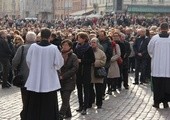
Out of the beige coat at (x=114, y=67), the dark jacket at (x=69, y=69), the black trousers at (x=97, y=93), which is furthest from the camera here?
the beige coat at (x=114, y=67)

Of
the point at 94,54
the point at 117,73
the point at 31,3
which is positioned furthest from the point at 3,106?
the point at 31,3

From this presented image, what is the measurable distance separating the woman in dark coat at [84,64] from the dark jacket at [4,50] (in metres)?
5.19

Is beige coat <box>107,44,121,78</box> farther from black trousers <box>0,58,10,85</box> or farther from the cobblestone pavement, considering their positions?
black trousers <box>0,58,10,85</box>

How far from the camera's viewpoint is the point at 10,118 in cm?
1118

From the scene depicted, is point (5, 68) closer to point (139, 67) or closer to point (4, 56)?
point (4, 56)

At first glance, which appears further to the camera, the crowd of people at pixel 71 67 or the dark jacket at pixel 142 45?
the dark jacket at pixel 142 45

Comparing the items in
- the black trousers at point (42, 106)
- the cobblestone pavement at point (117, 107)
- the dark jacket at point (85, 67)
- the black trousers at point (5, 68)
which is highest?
the dark jacket at point (85, 67)

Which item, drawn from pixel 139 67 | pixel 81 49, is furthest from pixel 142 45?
pixel 81 49

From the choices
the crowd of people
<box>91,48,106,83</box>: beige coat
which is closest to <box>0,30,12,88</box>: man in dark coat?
the crowd of people

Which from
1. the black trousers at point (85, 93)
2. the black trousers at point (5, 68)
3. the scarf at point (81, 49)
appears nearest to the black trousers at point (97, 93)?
the black trousers at point (85, 93)

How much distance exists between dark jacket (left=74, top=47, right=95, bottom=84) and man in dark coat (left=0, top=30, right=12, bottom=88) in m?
5.34

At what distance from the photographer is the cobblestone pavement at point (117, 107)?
11.4 metres

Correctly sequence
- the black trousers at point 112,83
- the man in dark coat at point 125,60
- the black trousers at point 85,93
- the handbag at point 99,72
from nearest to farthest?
the black trousers at point 85,93, the handbag at point 99,72, the black trousers at point 112,83, the man in dark coat at point 125,60

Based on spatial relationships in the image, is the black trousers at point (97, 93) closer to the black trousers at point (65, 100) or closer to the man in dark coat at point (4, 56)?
the black trousers at point (65, 100)
